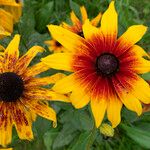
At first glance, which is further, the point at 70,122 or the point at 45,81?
the point at 70,122

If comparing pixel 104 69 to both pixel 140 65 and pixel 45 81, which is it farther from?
pixel 45 81

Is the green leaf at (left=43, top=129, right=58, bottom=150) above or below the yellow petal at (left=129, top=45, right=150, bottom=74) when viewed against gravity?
below

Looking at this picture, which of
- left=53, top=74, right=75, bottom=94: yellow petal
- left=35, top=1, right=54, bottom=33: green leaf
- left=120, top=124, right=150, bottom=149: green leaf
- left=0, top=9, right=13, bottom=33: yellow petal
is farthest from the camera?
left=35, top=1, right=54, bottom=33: green leaf

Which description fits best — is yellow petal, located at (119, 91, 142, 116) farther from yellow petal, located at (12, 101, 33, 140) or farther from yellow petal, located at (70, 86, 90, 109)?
yellow petal, located at (12, 101, 33, 140)

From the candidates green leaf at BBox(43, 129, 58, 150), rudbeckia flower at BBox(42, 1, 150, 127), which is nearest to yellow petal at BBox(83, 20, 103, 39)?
rudbeckia flower at BBox(42, 1, 150, 127)

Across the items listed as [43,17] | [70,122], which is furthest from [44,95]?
[43,17]

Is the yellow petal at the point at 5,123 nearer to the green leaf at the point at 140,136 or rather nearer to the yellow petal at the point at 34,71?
the yellow petal at the point at 34,71
